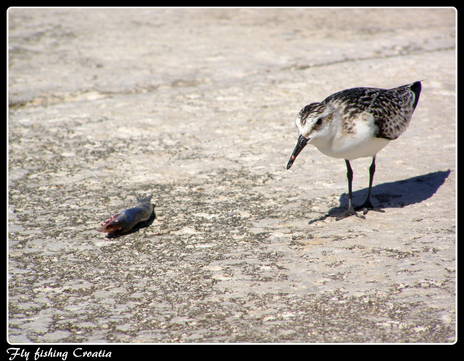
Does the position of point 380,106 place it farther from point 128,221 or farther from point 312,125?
point 128,221

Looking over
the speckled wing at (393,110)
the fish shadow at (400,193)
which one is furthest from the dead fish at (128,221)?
the speckled wing at (393,110)

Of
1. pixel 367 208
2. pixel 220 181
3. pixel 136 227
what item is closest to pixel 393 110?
pixel 367 208

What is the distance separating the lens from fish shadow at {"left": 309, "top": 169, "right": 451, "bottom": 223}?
650 cm

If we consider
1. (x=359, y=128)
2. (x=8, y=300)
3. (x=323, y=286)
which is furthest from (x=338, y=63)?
(x=8, y=300)

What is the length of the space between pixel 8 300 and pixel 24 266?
0.52m

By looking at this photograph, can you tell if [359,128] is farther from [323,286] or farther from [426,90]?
[426,90]

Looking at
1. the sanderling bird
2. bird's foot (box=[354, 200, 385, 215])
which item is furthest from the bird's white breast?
bird's foot (box=[354, 200, 385, 215])

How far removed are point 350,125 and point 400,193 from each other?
918 mm

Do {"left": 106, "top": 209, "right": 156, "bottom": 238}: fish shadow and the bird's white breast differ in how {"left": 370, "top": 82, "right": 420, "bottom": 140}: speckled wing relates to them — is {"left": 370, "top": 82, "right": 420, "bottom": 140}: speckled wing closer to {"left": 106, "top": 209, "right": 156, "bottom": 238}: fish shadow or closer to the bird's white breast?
the bird's white breast

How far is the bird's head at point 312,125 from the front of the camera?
596 centimetres

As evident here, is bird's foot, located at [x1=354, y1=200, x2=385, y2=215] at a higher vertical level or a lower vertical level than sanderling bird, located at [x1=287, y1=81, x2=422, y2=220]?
lower

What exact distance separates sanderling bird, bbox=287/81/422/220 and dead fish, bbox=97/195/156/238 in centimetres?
114

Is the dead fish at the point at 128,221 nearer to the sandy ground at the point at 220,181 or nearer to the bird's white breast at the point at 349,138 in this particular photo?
the sandy ground at the point at 220,181

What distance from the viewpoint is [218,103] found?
8.59 metres
